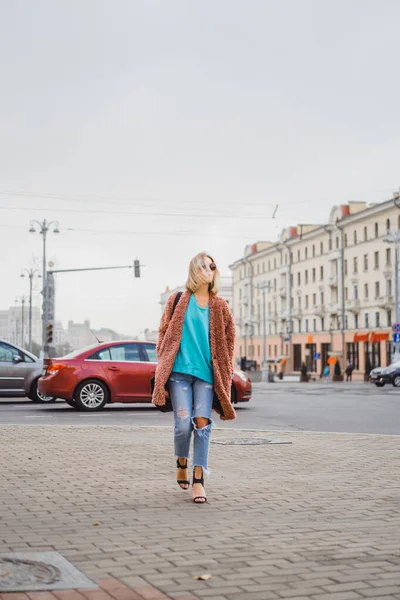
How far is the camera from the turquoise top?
7504 millimetres

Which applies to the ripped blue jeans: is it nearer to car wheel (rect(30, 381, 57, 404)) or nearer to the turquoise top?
the turquoise top

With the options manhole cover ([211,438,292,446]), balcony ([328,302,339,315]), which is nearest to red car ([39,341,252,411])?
manhole cover ([211,438,292,446])

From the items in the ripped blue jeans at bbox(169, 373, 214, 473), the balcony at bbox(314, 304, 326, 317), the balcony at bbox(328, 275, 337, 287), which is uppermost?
the balcony at bbox(328, 275, 337, 287)

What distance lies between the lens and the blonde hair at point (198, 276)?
7.50 m

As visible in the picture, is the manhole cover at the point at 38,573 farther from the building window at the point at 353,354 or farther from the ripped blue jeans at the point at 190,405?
the building window at the point at 353,354

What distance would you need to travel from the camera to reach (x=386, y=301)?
247 ft

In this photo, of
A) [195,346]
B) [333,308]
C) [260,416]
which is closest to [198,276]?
[195,346]

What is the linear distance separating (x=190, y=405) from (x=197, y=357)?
0.39m

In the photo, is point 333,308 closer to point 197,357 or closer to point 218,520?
point 197,357

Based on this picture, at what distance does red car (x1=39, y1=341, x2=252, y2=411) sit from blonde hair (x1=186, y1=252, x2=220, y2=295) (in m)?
11.1

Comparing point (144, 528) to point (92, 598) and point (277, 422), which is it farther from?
point (277, 422)

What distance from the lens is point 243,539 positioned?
581 cm

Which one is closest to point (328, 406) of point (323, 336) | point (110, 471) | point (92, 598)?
point (110, 471)

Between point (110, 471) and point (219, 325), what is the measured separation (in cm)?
217
